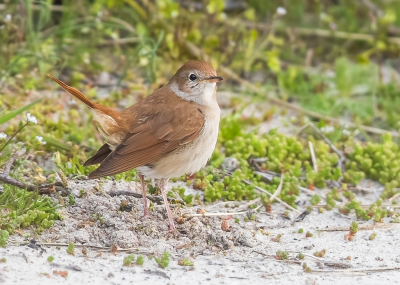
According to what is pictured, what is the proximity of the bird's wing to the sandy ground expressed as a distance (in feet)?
1.39

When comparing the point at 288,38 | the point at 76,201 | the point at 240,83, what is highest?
the point at 288,38

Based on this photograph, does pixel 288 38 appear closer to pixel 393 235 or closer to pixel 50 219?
pixel 393 235

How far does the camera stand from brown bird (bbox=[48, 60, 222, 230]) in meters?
4.75

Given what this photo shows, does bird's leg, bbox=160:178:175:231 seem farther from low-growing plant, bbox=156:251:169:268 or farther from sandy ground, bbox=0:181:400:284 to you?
low-growing plant, bbox=156:251:169:268

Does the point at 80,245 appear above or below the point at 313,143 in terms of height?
below

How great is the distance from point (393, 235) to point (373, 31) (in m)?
4.51

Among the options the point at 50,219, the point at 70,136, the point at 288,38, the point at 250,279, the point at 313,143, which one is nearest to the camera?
the point at 250,279

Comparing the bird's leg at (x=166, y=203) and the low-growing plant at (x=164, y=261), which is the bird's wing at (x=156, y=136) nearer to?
the bird's leg at (x=166, y=203)

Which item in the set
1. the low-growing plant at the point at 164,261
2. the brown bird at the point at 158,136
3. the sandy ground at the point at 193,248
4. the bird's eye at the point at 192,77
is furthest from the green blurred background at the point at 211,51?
the low-growing plant at the point at 164,261

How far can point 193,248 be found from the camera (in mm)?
4559

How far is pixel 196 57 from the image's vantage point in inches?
311

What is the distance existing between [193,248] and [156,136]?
89 cm

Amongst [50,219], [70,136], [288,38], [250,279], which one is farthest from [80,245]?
[288,38]

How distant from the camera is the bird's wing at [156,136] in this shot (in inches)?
184
